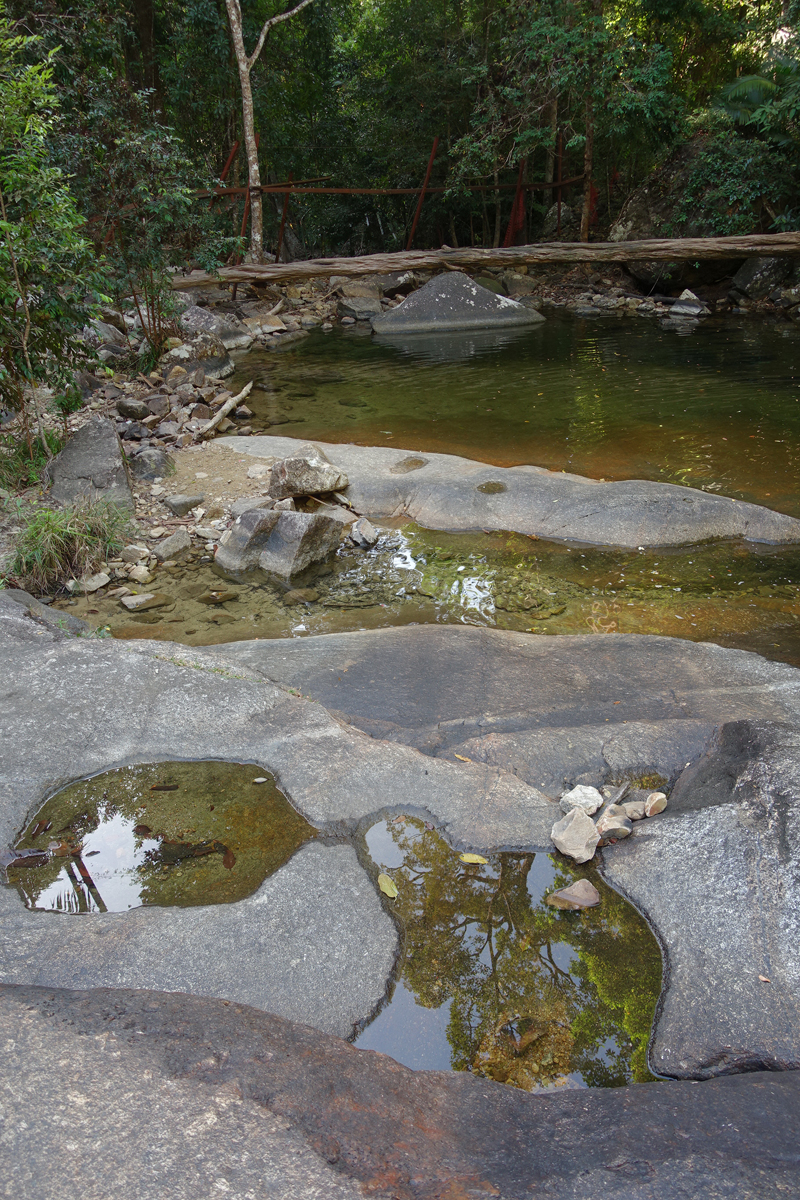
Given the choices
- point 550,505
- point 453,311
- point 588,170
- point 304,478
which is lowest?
point 550,505

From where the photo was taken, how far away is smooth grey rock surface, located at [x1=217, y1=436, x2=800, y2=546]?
496 cm

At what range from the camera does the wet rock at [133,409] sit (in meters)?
7.46

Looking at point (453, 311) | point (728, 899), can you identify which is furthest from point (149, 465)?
point (453, 311)

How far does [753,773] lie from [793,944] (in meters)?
0.53

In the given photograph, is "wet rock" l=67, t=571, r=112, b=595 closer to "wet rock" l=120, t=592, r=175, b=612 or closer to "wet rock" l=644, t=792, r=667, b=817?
"wet rock" l=120, t=592, r=175, b=612

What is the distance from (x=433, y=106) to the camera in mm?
16000

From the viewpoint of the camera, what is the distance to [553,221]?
17.3m

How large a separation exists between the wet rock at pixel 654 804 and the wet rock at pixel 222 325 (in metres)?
9.96

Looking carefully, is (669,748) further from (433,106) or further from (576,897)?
(433,106)

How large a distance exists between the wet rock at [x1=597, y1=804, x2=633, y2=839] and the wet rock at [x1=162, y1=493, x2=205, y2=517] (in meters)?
4.27

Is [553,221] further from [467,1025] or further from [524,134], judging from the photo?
[467,1025]

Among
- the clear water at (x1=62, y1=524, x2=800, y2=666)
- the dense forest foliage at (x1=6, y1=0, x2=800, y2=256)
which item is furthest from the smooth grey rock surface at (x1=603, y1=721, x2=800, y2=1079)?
the dense forest foliage at (x1=6, y1=0, x2=800, y2=256)

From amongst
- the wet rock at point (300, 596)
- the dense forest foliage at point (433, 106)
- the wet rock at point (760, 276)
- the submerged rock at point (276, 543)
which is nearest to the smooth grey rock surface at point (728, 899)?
the wet rock at point (300, 596)

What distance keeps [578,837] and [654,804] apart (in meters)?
0.31
